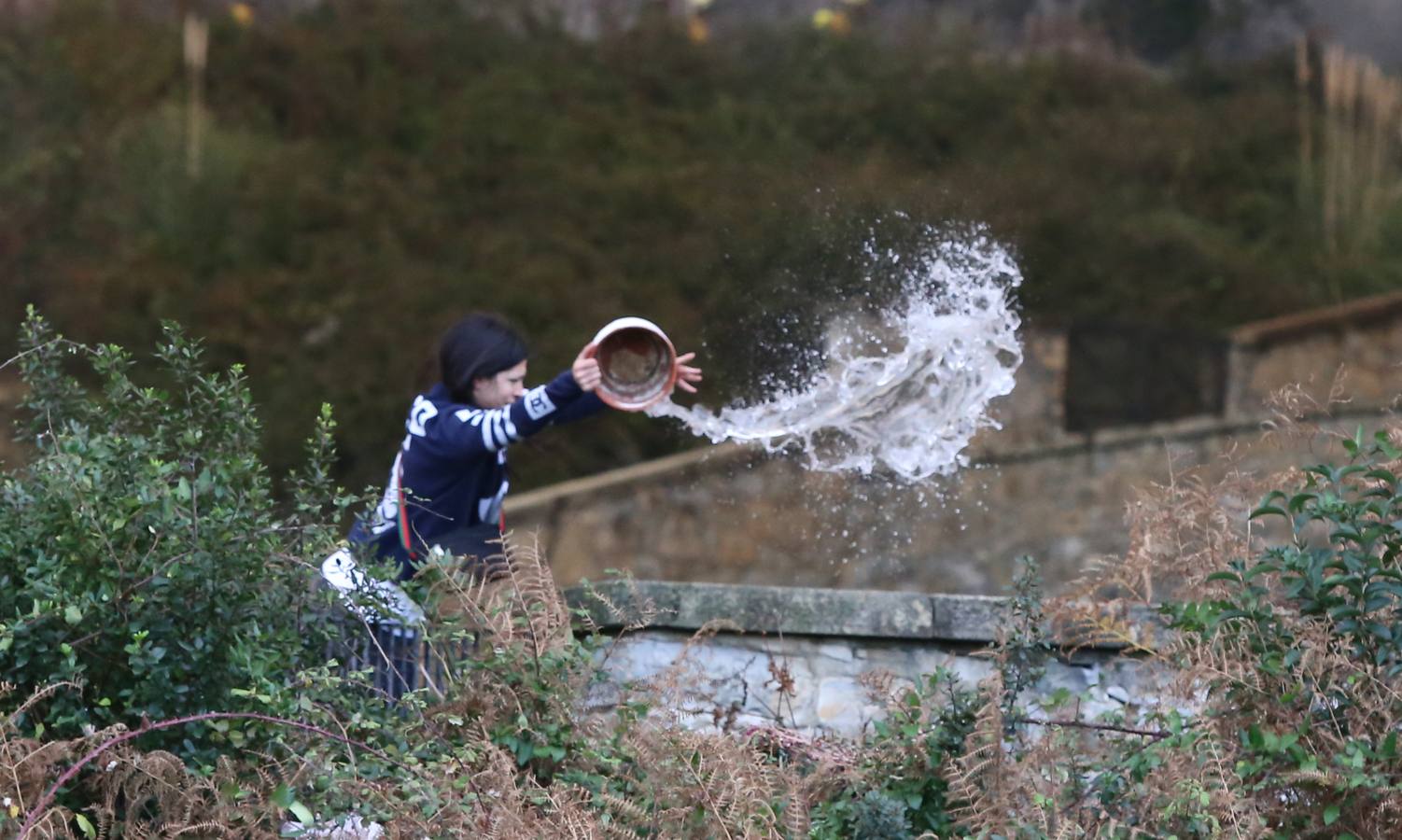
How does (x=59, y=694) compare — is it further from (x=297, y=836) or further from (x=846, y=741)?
(x=846, y=741)

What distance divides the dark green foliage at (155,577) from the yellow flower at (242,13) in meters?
7.59

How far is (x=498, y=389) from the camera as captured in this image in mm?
4852

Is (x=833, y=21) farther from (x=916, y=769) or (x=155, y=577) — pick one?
(x=155, y=577)

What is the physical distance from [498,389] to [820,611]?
1140mm

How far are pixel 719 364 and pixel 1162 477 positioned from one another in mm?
3823

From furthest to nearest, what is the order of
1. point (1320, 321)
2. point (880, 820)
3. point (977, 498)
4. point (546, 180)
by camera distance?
point (546, 180) → point (1320, 321) → point (977, 498) → point (880, 820)

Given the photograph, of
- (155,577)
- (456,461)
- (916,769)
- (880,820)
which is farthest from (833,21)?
(155,577)

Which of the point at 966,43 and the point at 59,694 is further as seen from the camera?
the point at 966,43

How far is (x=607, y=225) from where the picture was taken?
374 inches

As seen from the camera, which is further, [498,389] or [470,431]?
[498,389]

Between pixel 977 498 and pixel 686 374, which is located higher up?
pixel 686 374

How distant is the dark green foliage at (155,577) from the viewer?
11.9 ft

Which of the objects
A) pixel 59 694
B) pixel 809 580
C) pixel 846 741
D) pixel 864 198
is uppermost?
pixel 864 198

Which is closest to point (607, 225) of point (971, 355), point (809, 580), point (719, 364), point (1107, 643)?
point (809, 580)
